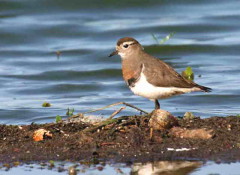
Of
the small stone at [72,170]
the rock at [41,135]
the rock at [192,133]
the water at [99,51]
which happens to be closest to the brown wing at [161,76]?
the rock at [192,133]

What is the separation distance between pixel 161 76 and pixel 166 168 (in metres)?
1.99

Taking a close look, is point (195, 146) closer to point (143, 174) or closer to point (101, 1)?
point (143, 174)

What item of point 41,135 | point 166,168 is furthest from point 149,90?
point 166,168

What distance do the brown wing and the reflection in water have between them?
175cm

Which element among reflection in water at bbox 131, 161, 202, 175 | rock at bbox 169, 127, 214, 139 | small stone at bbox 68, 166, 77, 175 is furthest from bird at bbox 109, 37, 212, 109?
small stone at bbox 68, 166, 77, 175

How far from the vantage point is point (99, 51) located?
1619 cm

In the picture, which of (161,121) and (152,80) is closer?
(161,121)

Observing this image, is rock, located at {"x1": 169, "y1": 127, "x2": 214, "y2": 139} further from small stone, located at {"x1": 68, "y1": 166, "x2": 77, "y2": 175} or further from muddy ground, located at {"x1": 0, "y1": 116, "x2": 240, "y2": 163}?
small stone, located at {"x1": 68, "y1": 166, "x2": 77, "y2": 175}

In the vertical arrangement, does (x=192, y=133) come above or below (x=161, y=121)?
below

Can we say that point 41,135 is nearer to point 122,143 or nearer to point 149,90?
point 122,143

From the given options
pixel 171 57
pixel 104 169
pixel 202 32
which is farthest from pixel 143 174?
pixel 202 32

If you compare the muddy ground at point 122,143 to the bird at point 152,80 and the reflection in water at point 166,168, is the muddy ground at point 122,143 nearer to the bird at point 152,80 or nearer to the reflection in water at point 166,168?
the reflection in water at point 166,168

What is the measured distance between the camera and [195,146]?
7191 millimetres

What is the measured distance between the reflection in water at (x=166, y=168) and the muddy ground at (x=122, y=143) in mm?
114
